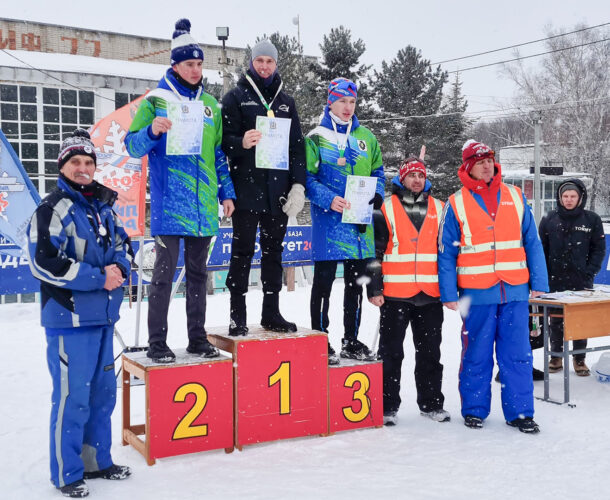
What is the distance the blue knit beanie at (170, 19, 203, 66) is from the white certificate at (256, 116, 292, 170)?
22.6 inches

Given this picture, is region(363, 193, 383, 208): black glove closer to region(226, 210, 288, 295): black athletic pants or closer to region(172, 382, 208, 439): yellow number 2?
region(226, 210, 288, 295): black athletic pants

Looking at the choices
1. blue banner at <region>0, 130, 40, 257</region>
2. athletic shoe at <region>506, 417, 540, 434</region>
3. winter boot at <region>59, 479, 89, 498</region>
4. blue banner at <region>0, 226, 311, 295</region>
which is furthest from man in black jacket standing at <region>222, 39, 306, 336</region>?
blue banner at <region>0, 226, 311, 295</region>

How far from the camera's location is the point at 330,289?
4777 millimetres

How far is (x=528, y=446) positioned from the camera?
169 inches

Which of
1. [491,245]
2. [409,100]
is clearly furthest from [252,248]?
[409,100]

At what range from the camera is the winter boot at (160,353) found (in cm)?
406

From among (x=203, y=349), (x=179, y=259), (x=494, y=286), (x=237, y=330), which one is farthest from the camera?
(x=179, y=259)

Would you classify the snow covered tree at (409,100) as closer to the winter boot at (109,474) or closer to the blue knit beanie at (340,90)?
the blue knit beanie at (340,90)

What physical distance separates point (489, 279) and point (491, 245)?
249mm

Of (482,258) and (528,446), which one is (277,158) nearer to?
(482,258)

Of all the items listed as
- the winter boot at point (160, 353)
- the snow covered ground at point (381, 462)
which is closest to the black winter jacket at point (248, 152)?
the winter boot at point (160, 353)

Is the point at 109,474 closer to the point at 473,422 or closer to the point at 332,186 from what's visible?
the point at 332,186

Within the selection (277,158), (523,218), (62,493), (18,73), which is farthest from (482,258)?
(18,73)

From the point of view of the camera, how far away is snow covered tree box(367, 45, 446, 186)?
26469mm
